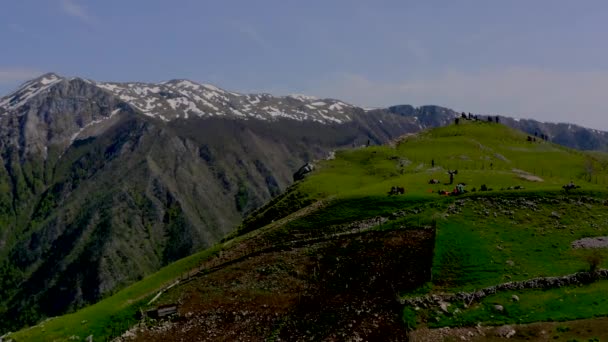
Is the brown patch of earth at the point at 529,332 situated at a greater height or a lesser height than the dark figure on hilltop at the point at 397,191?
lesser

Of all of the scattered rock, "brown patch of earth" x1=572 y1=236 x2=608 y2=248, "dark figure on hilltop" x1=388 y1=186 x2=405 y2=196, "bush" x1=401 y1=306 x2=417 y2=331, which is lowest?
the scattered rock

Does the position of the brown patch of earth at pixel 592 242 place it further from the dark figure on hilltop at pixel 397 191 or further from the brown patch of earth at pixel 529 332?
the dark figure on hilltop at pixel 397 191

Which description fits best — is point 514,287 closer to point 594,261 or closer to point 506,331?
point 506,331

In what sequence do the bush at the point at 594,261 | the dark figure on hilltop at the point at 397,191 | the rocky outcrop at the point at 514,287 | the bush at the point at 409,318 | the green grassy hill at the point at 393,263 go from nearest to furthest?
1. the bush at the point at 409,318
2. the green grassy hill at the point at 393,263
3. the rocky outcrop at the point at 514,287
4. the bush at the point at 594,261
5. the dark figure on hilltop at the point at 397,191

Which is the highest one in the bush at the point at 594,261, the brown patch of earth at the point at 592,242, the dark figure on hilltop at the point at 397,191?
the dark figure on hilltop at the point at 397,191

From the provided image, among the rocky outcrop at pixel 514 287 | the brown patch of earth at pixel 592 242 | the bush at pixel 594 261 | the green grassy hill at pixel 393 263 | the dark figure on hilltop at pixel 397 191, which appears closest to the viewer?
the green grassy hill at pixel 393 263

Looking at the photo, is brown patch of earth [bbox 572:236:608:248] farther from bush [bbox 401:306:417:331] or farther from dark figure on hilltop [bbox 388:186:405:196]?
dark figure on hilltop [bbox 388:186:405:196]

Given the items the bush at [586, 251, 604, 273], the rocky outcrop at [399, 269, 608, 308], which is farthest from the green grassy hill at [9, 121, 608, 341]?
the rocky outcrop at [399, 269, 608, 308]

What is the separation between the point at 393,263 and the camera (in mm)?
51188

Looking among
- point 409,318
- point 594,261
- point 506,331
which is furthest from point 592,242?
point 409,318

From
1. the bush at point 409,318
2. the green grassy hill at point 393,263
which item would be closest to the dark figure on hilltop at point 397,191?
the green grassy hill at point 393,263

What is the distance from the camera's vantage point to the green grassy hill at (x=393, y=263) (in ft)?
141

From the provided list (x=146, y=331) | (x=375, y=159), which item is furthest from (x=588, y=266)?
(x=375, y=159)

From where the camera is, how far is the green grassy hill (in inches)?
1693
